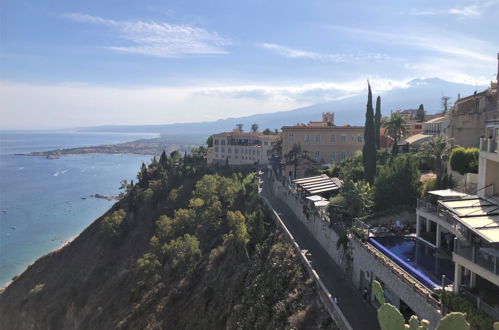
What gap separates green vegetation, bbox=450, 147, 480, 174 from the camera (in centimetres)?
2417

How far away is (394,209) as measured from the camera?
24.5 meters

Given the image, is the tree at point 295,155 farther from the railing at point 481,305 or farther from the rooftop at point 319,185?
the railing at point 481,305

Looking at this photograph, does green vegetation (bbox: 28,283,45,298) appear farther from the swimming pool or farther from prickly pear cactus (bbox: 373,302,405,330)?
prickly pear cactus (bbox: 373,302,405,330)

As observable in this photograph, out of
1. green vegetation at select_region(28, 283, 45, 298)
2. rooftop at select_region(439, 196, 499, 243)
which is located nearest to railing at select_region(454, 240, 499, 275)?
rooftop at select_region(439, 196, 499, 243)

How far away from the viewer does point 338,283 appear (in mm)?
20719

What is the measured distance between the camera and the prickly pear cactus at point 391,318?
10.5 m

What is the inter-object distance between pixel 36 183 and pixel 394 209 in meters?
164

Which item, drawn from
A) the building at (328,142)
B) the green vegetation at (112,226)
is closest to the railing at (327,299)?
the building at (328,142)

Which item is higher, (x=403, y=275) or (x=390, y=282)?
(x=403, y=275)

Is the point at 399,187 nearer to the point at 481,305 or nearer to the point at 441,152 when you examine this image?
the point at 441,152

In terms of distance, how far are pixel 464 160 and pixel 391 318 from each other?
59.7 ft

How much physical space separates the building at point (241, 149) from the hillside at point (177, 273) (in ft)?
22.4

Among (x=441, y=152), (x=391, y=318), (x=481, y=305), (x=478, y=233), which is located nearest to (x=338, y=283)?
(x=481, y=305)

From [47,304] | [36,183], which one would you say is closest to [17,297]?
[47,304]
